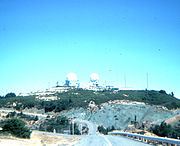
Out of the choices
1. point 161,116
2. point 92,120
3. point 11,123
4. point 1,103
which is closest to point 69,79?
point 1,103

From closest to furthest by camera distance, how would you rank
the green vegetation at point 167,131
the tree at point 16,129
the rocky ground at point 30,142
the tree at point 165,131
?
1. the rocky ground at point 30,142
2. the tree at point 16,129
3. the green vegetation at point 167,131
4. the tree at point 165,131

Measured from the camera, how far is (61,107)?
80.4 meters

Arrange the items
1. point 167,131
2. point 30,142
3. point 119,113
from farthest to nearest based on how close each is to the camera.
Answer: point 119,113 < point 167,131 < point 30,142

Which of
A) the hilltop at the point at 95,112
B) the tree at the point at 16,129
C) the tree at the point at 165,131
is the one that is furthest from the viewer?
the hilltop at the point at 95,112

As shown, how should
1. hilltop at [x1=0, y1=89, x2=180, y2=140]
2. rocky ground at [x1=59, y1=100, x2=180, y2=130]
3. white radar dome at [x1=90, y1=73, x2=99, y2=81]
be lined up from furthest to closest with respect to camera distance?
white radar dome at [x1=90, y1=73, x2=99, y2=81], rocky ground at [x1=59, y1=100, x2=180, y2=130], hilltop at [x1=0, y1=89, x2=180, y2=140]

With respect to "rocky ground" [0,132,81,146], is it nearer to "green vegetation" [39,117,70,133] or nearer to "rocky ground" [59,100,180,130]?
"green vegetation" [39,117,70,133]

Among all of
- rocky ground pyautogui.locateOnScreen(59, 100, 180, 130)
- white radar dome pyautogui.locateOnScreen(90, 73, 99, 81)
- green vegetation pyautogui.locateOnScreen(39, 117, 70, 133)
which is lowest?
green vegetation pyautogui.locateOnScreen(39, 117, 70, 133)

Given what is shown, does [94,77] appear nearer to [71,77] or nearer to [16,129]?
[71,77]

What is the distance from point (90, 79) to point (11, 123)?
93.5m

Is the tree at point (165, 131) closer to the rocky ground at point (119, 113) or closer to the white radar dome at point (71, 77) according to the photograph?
the rocky ground at point (119, 113)

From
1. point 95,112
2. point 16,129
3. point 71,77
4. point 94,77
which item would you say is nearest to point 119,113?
point 95,112

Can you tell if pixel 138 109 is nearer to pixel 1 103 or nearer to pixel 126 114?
pixel 126 114

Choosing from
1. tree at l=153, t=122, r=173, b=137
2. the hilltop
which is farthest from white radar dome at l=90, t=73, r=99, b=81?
tree at l=153, t=122, r=173, b=137

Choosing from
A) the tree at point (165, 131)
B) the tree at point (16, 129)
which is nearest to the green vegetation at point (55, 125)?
the tree at point (16, 129)
